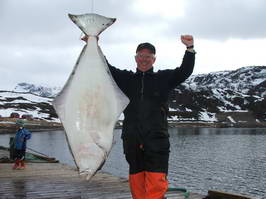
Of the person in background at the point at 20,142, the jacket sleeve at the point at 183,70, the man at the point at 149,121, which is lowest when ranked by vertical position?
the person in background at the point at 20,142

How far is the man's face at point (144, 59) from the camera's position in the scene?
4.32 m

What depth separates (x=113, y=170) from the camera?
90.6 ft

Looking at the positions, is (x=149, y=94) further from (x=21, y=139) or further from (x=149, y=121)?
(x=21, y=139)

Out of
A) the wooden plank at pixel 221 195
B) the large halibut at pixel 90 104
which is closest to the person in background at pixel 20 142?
the wooden plank at pixel 221 195

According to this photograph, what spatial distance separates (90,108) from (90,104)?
0.13 feet

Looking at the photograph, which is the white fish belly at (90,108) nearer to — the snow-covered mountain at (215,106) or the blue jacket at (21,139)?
the blue jacket at (21,139)

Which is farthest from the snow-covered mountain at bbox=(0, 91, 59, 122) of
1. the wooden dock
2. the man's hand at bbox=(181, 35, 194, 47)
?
the man's hand at bbox=(181, 35, 194, 47)

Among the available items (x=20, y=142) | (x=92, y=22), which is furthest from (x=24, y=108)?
(x=92, y=22)

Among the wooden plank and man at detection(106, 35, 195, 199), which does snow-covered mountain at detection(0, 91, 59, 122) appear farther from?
man at detection(106, 35, 195, 199)

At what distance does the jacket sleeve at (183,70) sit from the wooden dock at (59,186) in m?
4.87

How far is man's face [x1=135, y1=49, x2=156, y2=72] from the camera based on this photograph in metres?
4.32

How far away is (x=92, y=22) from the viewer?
352cm

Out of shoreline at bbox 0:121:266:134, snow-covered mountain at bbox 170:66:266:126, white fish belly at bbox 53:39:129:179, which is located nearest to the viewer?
white fish belly at bbox 53:39:129:179

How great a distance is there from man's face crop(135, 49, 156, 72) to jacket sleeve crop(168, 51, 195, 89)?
27 cm
